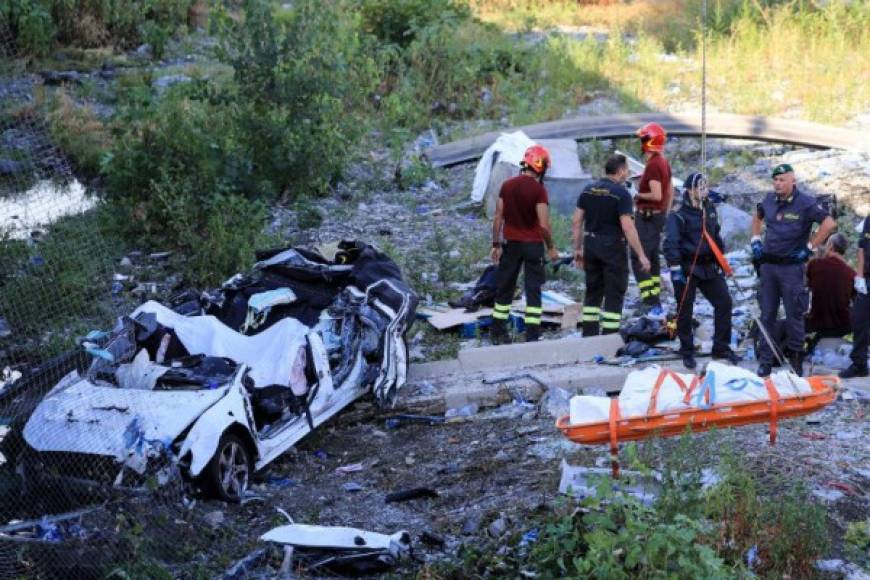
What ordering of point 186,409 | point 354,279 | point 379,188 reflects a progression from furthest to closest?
point 379,188, point 354,279, point 186,409

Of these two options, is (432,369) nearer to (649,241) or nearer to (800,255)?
(649,241)

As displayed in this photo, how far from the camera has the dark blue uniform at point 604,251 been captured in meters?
9.82

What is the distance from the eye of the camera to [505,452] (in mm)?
8117

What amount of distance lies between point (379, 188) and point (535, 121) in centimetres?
332

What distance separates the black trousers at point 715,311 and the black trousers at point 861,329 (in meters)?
0.94

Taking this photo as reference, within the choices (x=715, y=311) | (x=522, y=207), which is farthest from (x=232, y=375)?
(x=715, y=311)

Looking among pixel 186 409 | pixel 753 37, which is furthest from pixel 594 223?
pixel 753 37

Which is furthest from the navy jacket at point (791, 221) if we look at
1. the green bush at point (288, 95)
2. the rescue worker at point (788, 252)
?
the green bush at point (288, 95)

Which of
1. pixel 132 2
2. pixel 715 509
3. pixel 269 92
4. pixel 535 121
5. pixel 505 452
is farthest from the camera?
pixel 132 2

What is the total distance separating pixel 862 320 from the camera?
29.0ft

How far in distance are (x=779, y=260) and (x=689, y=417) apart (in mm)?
2508

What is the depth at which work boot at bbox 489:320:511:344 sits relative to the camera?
421 inches

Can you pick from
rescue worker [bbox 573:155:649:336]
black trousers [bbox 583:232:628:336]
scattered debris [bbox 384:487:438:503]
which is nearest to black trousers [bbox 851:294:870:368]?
rescue worker [bbox 573:155:649:336]

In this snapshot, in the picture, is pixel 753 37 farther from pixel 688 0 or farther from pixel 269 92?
pixel 269 92
